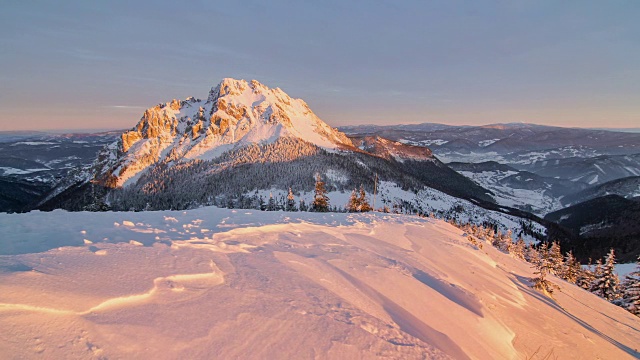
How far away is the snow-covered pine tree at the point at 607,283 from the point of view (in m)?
33.5

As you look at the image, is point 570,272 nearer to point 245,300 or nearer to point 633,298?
point 633,298

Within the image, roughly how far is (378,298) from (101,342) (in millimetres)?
5221

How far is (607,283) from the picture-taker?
34000mm

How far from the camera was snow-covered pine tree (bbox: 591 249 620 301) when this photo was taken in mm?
33509

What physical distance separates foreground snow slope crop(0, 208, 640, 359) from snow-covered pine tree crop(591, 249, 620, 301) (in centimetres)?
3124

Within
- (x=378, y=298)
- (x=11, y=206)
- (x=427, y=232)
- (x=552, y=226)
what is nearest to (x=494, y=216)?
(x=552, y=226)

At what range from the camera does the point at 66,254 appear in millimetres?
6566

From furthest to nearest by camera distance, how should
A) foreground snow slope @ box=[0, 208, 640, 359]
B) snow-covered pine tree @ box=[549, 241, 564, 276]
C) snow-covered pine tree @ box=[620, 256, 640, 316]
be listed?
snow-covered pine tree @ box=[549, 241, 564, 276] < snow-covered pine tree @ box=[620, 256, 640, 316] < foreground snow slope @ box=[0, 208, 640, 359]

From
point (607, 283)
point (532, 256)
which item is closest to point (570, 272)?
point (532, 256)

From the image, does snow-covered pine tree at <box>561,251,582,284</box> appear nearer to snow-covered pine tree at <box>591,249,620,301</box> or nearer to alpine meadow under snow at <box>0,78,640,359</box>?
snow-covered pine tree at <box>591,249,620,301</box>

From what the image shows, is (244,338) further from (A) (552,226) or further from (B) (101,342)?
(A) (552,226)

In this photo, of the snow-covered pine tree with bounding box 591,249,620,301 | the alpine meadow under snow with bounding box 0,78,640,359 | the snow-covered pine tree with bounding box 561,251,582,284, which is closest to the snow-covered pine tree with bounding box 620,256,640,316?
the snow-covered pine tree with bounding box 591,249,620,301

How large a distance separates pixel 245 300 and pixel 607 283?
4597 centimetres

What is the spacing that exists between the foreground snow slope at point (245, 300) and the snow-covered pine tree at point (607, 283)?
102 ft
